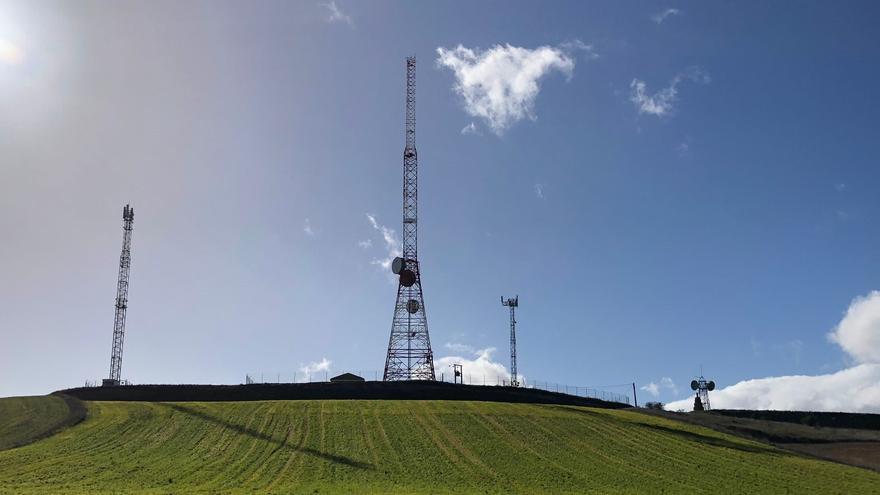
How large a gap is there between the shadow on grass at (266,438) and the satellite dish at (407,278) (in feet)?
119

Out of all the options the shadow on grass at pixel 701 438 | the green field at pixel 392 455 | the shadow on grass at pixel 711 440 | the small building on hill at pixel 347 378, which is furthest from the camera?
the small building on hill at pixel 347 378

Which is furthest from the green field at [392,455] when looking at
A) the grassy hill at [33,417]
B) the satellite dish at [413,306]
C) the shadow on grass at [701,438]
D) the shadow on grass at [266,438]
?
the satellite dish at [413,306]

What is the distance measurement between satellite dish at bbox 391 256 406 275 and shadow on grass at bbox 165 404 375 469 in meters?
36.4

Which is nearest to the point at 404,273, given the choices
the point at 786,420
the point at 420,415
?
the point at 420,415

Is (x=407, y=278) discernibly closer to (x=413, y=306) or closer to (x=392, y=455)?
(x=413, y=306)

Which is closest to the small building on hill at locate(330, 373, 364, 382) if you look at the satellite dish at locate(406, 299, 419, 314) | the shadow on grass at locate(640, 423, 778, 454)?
the satellite dish at locate(406, 299, 419, 314)

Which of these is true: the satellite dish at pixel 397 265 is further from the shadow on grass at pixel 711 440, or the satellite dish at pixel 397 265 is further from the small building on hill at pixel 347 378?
the shadow on grass at pixel 711 440

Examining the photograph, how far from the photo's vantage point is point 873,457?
69188 mm

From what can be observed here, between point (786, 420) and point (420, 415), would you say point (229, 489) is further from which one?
point (786, 420)

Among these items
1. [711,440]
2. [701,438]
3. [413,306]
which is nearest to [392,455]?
[701,438]

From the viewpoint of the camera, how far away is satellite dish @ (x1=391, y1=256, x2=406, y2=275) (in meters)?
105

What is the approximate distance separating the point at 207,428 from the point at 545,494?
3220 cm

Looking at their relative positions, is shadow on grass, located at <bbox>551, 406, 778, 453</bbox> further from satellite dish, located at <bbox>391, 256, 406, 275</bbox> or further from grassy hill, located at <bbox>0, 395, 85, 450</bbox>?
grassy hill, located at <bbox>0, 395, 85, 450</bbox>

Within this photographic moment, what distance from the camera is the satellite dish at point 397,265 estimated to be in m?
105
